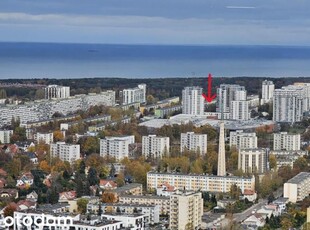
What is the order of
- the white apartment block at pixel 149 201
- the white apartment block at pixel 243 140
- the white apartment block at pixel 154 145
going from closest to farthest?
1. the white apartment block at pixel 149 201
2. the white apartment block at pixel 154 145
3. the white apartment block at pixel 243 140

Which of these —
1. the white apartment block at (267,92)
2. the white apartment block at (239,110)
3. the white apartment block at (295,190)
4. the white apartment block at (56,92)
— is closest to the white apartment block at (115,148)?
the white apartment block at (295,190)

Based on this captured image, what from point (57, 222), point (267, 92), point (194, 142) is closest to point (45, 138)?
point (194, 142)

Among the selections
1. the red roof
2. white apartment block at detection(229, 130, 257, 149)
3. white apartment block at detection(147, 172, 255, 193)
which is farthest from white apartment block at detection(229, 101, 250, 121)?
the red roof

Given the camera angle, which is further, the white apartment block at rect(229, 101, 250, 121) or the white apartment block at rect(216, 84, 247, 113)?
the white apartment block at rect(216, 84, 247, 113)

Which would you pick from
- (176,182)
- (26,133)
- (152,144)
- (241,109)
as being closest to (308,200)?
(176,182)

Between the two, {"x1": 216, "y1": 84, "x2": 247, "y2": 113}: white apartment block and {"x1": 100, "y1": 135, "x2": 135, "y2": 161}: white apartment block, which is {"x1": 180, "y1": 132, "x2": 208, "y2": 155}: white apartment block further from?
{"x1": 216, "y1": 84, "x2": 247, "y2": 113}: white apartment block

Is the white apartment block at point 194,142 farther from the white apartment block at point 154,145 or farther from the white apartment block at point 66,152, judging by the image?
the white apartment block at point 66,152

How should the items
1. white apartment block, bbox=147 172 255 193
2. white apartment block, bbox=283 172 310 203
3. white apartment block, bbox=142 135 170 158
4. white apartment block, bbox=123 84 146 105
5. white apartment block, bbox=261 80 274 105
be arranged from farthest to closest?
1. white apartment block, bbox=123 84 146 105
2. white apartment block, bbox=261 80 274 105
3. white apartment block, bbox=142 135 170 158
4. white apartment block, bbox=147 172 255 193
5. white apartment block, bbox=283 172 310 203

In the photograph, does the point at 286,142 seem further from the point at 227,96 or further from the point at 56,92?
the point at 56,92
